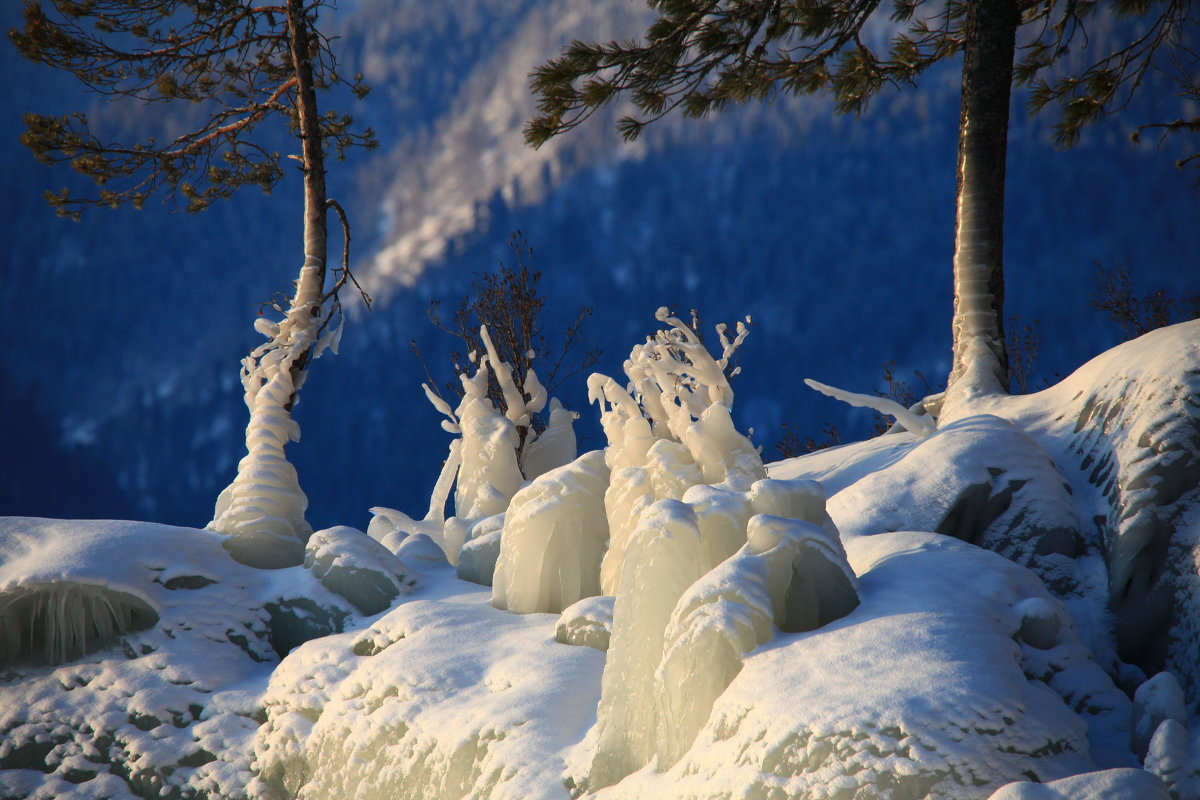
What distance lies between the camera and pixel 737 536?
4316mm

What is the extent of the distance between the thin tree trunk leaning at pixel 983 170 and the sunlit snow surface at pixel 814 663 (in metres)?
1.17

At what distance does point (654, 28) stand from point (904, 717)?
24.2 feet

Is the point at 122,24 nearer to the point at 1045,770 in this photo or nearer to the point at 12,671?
the point at 12,671

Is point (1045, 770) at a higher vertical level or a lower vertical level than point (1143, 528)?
lower

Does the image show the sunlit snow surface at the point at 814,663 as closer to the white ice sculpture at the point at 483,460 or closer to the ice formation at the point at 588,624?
the ice formation at the point at 588,624

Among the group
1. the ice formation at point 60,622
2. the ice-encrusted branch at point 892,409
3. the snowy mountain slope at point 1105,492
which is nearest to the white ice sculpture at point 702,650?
the snowy mountain slope at point 1105,492

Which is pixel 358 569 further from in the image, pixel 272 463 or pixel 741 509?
pixel 741 509

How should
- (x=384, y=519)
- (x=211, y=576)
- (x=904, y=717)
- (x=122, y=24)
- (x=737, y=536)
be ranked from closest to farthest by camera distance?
1. (x=904, y=717)
2. (x=737, y=536)
3. (x=211, y=576)
4. (x=384, y=519)
5. (x=122, y=24)

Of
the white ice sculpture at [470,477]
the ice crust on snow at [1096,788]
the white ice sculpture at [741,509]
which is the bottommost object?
the ice crust on snow at [1096,788]

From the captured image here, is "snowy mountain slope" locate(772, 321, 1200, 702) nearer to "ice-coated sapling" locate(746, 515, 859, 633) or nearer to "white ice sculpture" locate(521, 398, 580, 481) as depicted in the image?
"ice-coated sapling" locate(746, 515, 859, 633)

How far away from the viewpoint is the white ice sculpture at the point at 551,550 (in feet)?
18.2

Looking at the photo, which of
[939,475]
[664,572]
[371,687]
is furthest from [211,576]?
[939,475]

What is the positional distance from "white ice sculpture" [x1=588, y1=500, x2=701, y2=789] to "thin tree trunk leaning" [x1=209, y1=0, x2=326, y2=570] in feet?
11.4

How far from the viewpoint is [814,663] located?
137 inches
